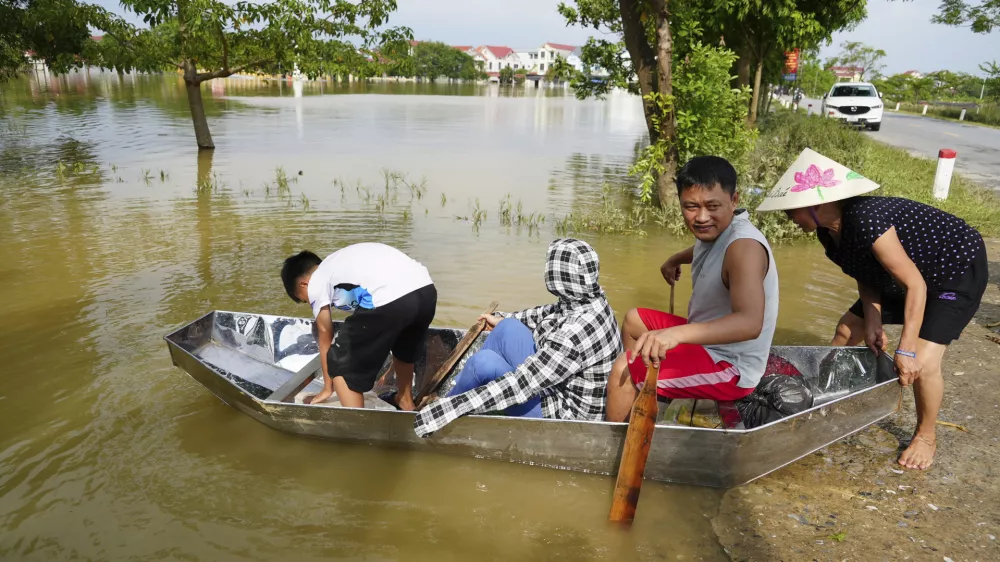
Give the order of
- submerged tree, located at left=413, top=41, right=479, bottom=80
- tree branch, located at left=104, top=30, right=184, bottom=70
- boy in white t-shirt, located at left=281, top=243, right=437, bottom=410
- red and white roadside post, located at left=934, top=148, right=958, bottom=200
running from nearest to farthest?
boy in white t-shirt, located at left=281, top=243, right=437, bottom=410
red and white roadside post, located at left=934, top=148, right=958, bottom=200
tree branch, located at left=104, top=30, right=184, bottom=70
submerged tree, located at left=413, top=41, right=479, bottom=80

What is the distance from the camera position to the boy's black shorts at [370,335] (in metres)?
3.84

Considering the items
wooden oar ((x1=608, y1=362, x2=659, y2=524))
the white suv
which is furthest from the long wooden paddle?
the white suv

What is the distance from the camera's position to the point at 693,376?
3.35 meters

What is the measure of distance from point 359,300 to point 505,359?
0.90 m

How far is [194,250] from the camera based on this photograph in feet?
27.1

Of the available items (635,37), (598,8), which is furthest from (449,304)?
(598,8)

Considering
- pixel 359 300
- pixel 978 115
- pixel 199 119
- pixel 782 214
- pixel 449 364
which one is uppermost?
pixel 978 115

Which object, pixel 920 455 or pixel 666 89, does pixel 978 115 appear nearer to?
pixel 666 89

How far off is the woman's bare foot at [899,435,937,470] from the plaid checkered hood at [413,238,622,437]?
170cm

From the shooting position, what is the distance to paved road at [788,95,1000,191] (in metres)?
13.8

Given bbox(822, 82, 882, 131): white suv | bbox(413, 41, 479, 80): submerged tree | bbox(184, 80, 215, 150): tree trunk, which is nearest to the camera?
bbox(184, 80, 215, 150): tree trunk

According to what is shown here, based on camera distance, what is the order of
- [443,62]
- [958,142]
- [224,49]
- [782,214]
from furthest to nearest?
[443,62], [958,142], [224,49], [782,214]

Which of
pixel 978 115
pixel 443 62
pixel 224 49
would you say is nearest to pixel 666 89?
pixel 224 49

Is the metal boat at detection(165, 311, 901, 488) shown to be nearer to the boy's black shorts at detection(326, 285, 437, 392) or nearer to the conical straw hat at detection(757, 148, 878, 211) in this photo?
the boy's black shorts at detection(326, 285, 437, 392)
